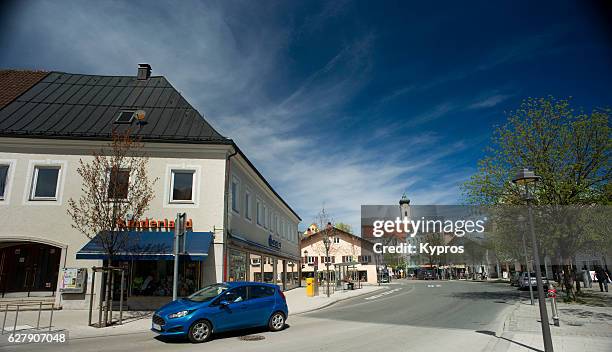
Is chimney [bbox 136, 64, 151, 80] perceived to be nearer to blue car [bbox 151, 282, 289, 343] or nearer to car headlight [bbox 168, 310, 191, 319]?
blue car [bbox 151, 282, 289, 343]

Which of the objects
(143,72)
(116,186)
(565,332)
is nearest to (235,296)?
(116,186)

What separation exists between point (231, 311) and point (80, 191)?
428 inches

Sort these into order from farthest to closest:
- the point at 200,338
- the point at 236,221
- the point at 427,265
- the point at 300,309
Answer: the point at 427,265 → the point at 236,221 → the point at 300,309 → the point at 200,338

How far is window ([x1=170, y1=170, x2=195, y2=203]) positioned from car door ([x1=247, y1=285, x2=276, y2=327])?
7.35 metres

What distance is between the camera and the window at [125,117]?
19.3 meters

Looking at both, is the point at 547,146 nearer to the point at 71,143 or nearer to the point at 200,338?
the point at 200,338

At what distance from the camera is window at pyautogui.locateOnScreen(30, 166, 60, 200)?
1770cm

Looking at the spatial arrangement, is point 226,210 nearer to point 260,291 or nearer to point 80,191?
point 80,191

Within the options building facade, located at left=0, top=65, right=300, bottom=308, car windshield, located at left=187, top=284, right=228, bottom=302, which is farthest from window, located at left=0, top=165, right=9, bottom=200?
car windshield, located at left=187, top=284, right=228, bottom=302

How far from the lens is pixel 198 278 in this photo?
679 inches

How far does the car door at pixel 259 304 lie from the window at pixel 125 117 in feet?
38.8

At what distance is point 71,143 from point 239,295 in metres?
12.0

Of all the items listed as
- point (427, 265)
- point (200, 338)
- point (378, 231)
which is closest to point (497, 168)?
point (200, 338)

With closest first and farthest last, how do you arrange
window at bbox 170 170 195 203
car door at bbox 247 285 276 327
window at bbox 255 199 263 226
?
car door at bbox 247 285 276 327 → window at bbox 170 170 195 203 → window at bbox 255 199 263 226
